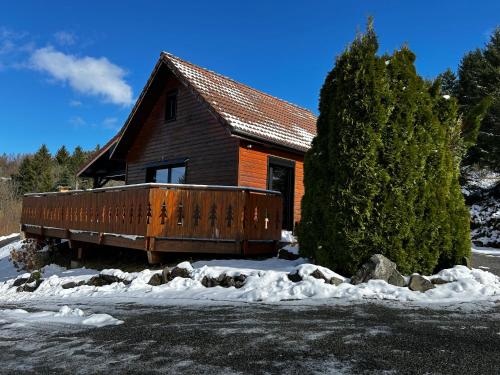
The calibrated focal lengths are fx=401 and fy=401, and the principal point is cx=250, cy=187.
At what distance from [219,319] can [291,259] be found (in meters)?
3.94

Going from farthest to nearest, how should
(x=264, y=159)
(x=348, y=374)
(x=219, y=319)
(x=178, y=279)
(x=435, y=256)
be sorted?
(x=264, y=159)
(x=178, y=279)
(x=435, y=256)
(x=219, y=319)
(x=348, y=374)

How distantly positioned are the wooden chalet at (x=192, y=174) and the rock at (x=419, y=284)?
3.88 metres

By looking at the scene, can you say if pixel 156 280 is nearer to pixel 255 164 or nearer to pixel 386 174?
pixel 386 174

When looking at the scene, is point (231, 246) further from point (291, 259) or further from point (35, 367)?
point (35, 367)

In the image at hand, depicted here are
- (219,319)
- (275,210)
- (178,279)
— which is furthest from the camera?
(275,210)

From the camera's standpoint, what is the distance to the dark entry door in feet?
46.9

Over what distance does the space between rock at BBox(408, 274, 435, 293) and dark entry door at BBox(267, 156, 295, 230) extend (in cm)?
804

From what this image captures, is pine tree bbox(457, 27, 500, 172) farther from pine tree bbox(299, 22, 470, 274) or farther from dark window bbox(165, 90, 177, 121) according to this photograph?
dark window bbox(165, 90, 177, 121)

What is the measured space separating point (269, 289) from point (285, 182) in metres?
8.29

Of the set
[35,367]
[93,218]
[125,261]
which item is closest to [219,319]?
[35,367]

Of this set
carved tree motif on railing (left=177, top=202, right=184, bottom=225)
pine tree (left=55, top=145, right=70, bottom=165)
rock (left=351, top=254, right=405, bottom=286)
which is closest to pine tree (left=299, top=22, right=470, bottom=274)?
rock (left=351, top=254, right=405, bottom=286)

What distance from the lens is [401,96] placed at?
24.0ft

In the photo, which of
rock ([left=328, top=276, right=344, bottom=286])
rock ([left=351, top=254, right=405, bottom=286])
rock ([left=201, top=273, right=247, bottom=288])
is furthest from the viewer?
rock ([left=201, top=273, right=247, bottom=288])

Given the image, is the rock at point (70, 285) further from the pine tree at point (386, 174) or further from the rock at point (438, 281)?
the rock at point (438, 281)
